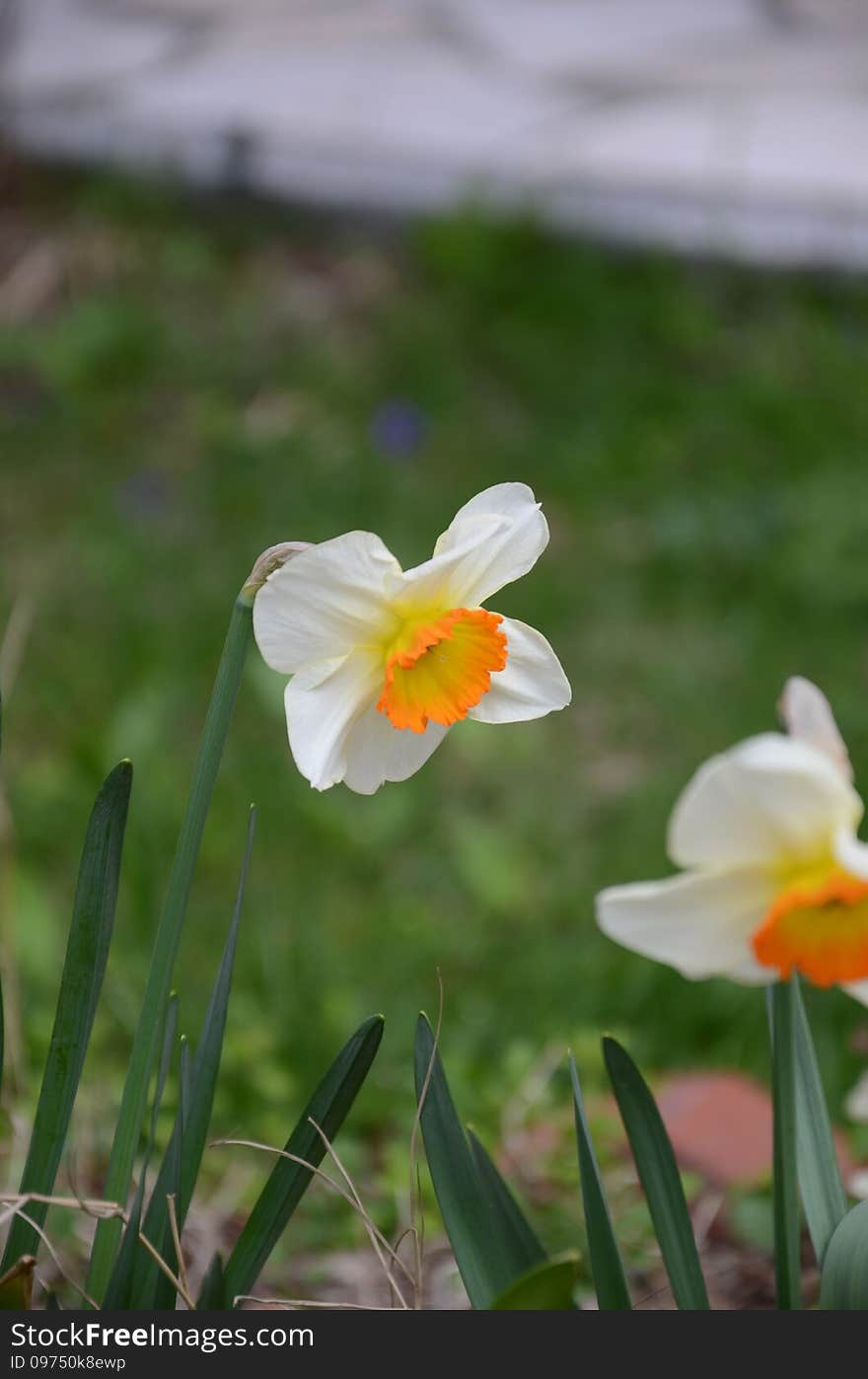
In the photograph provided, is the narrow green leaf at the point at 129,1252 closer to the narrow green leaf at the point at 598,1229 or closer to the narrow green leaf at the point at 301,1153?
the narrow green leaf at the point at 301,1153

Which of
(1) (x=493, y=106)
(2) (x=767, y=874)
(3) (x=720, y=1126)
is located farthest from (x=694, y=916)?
(1) (x=493, y=106)

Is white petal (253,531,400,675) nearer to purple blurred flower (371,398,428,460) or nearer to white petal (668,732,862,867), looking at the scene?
white petal (668,732,862,867)

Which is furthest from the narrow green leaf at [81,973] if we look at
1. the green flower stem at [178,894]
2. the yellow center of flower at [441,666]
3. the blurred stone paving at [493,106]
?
the blurred stone paving at [493,106]

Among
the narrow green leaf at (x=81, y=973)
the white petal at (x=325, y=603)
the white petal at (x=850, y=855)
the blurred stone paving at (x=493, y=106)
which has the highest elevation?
the blurred stone paving at (x=493, y=106)

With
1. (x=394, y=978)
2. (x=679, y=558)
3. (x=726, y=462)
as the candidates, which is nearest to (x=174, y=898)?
(x=394, y=978)

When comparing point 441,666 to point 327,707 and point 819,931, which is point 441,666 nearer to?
point 327,707
